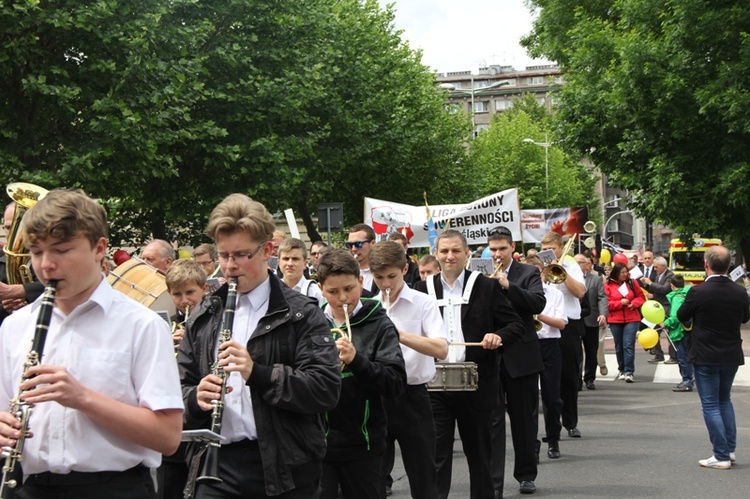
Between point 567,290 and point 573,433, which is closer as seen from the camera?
point 573,433

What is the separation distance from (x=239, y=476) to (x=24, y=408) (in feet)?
4.26

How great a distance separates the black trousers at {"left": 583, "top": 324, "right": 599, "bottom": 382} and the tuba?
449 inches

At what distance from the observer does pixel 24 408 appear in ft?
10.0

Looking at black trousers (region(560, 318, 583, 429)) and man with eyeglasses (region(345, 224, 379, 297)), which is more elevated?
man with eyeglasses (region(345, 224, 379, 297))

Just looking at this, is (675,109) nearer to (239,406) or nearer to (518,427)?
(518,427)

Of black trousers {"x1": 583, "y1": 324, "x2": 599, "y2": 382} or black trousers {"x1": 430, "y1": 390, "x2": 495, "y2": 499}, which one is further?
black trousers {"x1": 583, "y1": 324, "x2": 599, "y2": 382}

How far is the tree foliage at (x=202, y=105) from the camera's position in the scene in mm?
19266

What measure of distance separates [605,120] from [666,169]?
3.11 meters

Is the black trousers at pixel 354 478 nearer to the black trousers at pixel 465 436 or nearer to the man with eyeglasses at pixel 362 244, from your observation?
the black trousers at pixel 465 436

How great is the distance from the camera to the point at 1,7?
18.0 metres

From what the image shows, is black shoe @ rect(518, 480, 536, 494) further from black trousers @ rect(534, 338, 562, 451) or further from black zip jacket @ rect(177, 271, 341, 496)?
black zip jacket @ rect(177, 271, 341, 496)

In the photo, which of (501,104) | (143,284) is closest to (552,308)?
(143,284)

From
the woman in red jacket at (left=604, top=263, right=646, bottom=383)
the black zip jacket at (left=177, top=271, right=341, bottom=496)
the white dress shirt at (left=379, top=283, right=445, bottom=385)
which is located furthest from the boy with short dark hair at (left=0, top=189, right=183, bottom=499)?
the woman in red jacket at (left=604, top=263, right=646, bottom=383)

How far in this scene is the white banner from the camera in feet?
54.3
